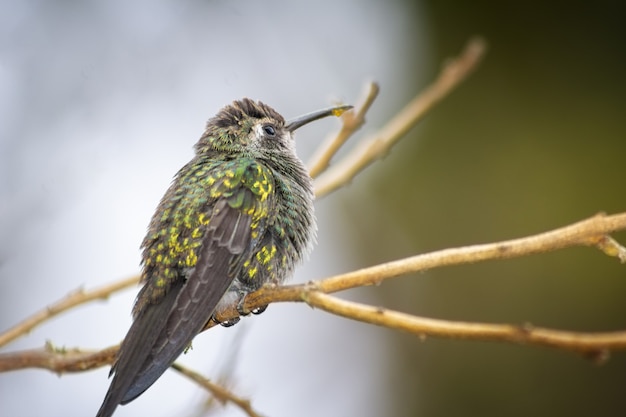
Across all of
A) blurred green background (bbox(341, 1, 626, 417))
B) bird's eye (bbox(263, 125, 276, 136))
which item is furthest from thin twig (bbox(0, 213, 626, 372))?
blurred green background (bbox(341, 1, 626, 417))

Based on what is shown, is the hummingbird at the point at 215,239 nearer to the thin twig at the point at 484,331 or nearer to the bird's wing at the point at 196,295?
the bird's wing at the point at 196,295

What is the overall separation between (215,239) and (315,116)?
3.35ft

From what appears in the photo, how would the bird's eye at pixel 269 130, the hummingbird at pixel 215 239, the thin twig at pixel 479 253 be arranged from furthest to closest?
the bird's eye at pixel 269 130 < the hummingbird at pixel 215 239 < the thin twig at pixel 479 253

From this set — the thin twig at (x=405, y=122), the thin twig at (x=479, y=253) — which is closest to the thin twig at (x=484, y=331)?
the thin twig at (x=479, y=253)

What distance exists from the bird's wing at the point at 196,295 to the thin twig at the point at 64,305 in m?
0.37

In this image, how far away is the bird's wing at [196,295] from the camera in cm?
241

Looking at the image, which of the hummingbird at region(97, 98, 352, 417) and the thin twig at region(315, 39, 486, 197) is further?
the thin twig at region(315, 39, 486, 197)

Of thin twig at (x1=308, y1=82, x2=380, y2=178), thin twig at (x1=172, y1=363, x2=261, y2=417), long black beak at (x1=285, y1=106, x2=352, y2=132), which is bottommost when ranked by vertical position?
thin twig at (x1=172, y1=363, x2=261, y2=417)

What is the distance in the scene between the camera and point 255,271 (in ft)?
10.7

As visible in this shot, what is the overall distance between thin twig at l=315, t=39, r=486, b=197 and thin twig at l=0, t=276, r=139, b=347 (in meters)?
1.08

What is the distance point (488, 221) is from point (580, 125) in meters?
1.21

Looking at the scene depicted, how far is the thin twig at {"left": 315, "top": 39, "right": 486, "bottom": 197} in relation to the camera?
121 inches

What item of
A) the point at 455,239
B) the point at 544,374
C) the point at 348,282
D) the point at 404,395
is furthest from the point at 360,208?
the point at 348,282

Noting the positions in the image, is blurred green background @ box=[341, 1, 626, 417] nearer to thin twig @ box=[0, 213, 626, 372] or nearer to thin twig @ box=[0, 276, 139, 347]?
thin twig @ box=[0, 276, 139, 347]
